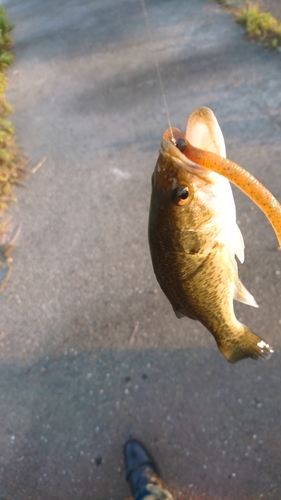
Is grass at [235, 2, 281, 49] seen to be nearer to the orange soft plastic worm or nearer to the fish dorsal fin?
the fish dorsal fin

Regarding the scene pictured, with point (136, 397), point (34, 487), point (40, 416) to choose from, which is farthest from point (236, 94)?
point (34, 487)

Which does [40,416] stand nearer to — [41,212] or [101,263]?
[101,263]

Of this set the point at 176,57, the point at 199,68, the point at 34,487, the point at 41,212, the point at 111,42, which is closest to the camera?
the point at 34,487

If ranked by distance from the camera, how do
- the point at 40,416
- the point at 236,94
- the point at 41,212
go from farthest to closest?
the point at 236,94 → the point at 41,212 → the point at 40,416

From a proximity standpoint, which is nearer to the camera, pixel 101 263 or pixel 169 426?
pixel 169 426

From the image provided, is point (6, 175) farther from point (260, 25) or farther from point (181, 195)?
point (260, 25)

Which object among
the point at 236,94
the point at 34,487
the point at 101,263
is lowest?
the point at 34,487
